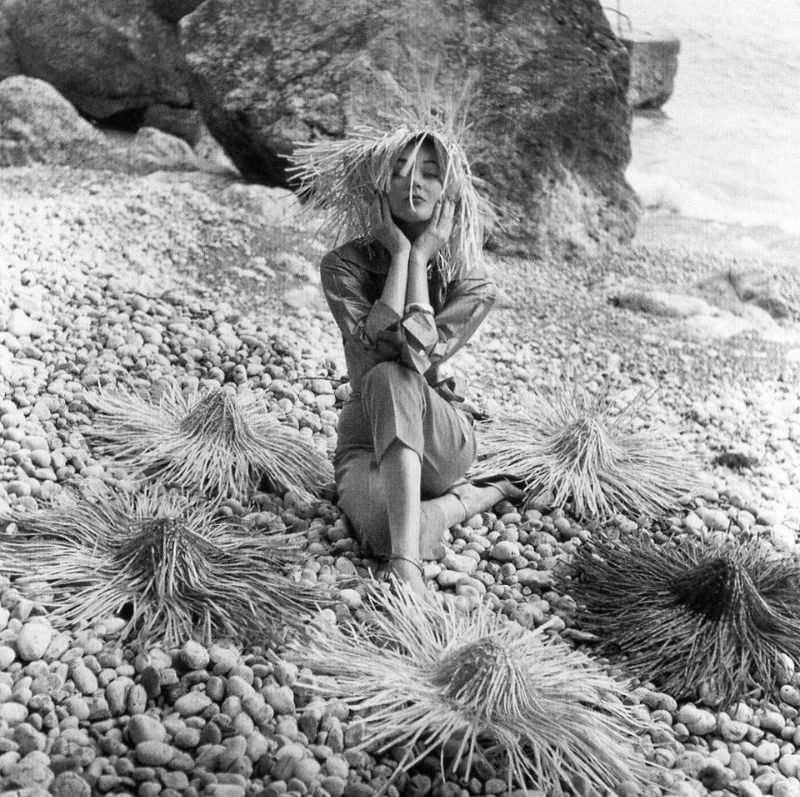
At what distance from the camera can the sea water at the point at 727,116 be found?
15.0ft

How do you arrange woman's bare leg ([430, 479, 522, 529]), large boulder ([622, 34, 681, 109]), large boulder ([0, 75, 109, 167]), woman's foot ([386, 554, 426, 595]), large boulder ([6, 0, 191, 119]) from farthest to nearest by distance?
large boulder ([6, 0, 191, 119]) < large boulder ([0, 75, 109, 167]) < large boulder ([622, 34, 681, 109]) < woman's bare leg ([430, 479, 522, 529]) < woman's foot ([386, 554, 426, 595])

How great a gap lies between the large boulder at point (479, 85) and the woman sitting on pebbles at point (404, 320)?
7.06ft

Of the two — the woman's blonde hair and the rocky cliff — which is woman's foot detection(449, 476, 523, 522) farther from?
the rocky cliff

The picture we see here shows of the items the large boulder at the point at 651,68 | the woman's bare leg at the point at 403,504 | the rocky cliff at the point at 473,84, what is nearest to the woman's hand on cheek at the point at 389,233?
the woman's bare leg at the point at 403,504

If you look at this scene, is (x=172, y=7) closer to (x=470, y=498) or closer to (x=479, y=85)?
(x=479, y=85)

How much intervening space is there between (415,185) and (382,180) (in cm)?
8

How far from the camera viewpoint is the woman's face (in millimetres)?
2432

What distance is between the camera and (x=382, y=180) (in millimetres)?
2473

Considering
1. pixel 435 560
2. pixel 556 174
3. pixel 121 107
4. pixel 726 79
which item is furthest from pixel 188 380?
pixel 121 107

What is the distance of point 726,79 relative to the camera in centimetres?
479

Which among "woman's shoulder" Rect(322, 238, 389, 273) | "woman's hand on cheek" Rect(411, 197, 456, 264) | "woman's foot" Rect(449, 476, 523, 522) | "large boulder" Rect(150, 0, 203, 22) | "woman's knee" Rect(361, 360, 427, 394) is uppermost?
"woman's hand on cheek" Rect(411, 197, 456, 264)

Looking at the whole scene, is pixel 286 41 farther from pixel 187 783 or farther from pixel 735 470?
pixel 187 783

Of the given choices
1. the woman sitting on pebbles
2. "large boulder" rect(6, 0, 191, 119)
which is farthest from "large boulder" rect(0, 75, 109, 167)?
Answer: the woman sitting on pebbles

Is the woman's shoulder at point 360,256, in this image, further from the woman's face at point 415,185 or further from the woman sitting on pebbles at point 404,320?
the woman's face at point 415,185
